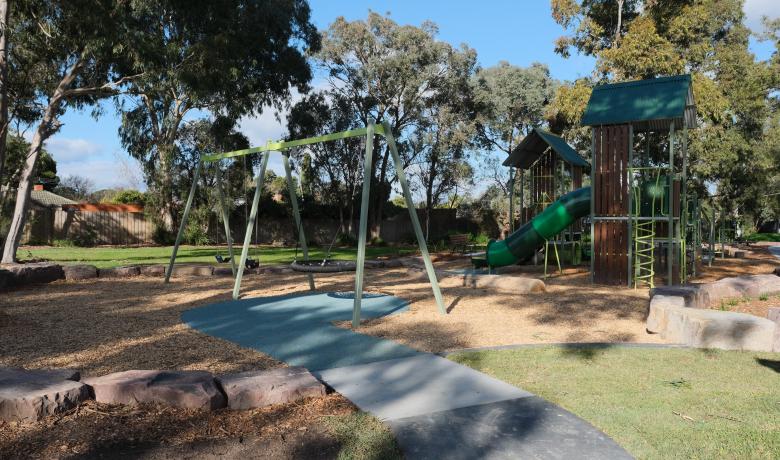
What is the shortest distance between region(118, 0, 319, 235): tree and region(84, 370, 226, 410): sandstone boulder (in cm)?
1364

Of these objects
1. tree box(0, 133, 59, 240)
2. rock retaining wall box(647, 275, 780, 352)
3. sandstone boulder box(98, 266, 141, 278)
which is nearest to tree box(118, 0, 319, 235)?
tree box(0, 133, 59, 240)

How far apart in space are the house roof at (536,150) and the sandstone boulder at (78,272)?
11298 millimetres

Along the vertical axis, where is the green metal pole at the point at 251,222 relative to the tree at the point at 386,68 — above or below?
below

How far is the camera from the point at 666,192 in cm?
1191

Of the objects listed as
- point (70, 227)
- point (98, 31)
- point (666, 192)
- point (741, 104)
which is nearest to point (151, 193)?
point (70, 227)

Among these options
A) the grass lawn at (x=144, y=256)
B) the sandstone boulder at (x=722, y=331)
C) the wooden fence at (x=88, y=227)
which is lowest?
the sandstone boulder at (x=722, y=331)

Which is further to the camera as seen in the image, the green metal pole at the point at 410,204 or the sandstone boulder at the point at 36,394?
the green metal pole at the point at 410,204

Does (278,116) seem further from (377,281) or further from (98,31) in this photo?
(377,281)

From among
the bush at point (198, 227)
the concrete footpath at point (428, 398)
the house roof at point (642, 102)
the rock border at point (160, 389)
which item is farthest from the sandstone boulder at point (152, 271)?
the bush at point (198, 227)

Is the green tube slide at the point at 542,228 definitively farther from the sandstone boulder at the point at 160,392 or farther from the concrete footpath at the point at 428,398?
the sandstone boulder at the point at 160,392

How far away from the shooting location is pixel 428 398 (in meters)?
4.01

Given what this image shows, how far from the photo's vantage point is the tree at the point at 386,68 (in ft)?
98.1

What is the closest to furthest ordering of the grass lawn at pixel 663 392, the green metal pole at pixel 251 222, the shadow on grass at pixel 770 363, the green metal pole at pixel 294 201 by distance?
the grass lawn at pixel 663 392
the shadow on grass at pixel 770 363
the green metal pole at pixel 251 222
the green metal pole at pixel 294 201

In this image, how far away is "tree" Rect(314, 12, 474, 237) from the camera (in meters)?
29.9
